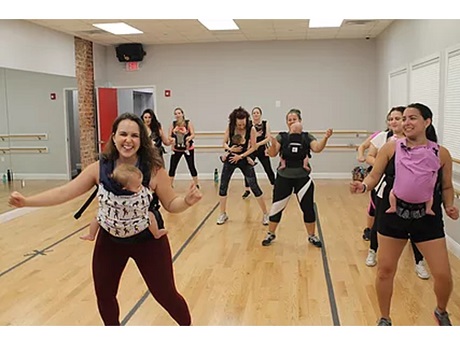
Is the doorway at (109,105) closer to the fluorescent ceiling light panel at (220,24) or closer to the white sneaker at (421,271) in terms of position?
the fluorescent ceiling light panel at (220,24)

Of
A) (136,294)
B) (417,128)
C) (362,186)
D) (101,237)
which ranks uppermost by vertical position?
(417,128)

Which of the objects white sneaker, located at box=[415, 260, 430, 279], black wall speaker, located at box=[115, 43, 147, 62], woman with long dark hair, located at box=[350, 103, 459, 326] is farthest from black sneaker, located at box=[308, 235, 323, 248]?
black wall speaker, located at box=[115, 43, 147, 62]

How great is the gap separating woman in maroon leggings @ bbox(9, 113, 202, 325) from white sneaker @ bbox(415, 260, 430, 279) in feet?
7.53

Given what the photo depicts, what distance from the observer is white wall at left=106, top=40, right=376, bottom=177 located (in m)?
9.72

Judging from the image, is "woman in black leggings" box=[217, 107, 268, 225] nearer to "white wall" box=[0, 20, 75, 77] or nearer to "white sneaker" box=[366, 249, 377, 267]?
"white sneaker" box=[366, 249, 377, 267]

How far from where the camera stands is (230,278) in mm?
4203

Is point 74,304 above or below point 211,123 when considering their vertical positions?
below

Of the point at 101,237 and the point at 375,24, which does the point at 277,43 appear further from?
the point at 101,237

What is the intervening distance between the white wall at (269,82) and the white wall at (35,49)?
1637 millimetres

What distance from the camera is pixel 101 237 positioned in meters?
2.58

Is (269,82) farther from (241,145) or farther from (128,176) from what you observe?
(128,176)

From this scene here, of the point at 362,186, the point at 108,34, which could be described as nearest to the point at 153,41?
the point at 108,34

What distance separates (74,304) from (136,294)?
454 mm

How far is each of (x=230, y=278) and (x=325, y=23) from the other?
16.7ft
